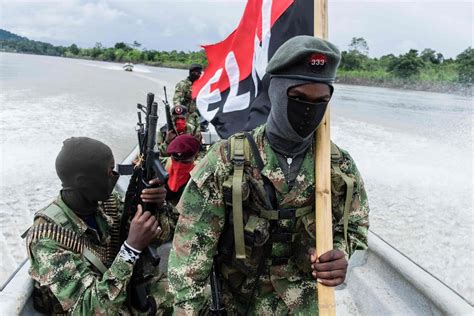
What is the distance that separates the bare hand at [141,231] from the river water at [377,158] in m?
3.24

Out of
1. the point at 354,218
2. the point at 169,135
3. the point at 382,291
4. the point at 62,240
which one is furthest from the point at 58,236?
the point at 169,135

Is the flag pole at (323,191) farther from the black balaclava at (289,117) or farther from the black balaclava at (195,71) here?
the black balaclava at (195,71)

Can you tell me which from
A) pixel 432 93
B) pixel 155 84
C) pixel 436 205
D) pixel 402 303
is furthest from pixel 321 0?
pixel 432 93

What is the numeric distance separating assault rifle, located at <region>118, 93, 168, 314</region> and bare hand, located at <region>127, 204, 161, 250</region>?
125 mm

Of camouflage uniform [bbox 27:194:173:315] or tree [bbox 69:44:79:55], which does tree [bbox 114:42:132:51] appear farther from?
camouflage uniform [bbox 27:194:173:315]

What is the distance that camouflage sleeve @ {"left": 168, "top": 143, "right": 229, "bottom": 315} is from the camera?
156 centimetres

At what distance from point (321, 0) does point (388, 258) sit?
7.41 feet

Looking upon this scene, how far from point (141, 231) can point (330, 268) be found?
0.90 metres

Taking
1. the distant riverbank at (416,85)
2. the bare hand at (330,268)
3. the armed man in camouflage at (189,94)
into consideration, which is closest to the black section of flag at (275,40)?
the bare hand at (330,268)

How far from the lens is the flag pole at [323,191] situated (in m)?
1.50

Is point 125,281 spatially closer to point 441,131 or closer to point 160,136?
point 160,136

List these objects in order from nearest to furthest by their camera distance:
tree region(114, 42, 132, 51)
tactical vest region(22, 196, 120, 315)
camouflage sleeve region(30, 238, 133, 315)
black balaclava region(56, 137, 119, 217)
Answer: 1. camouflage sleeve region(30, 238, 133, 315)
2. tactical vest region(22, 196, 120, 315)
3. black balaclava region(56, 137, 119, 217)
4. tree region(114, 42, 132, 51)

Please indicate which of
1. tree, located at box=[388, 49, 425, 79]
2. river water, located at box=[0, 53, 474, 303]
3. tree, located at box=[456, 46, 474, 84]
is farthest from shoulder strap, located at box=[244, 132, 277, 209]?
tree, located at box=[388, 49, 425, 79]

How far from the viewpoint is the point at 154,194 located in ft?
7.12
